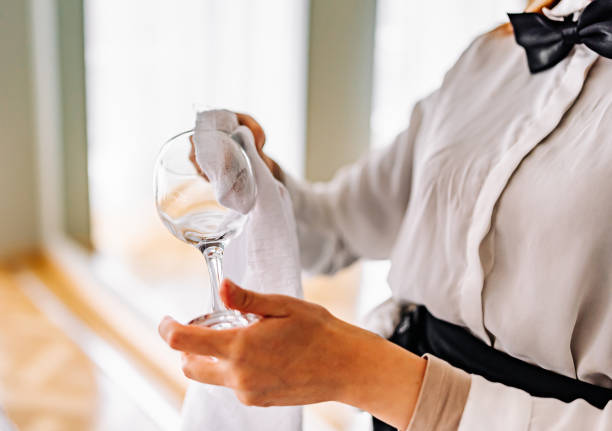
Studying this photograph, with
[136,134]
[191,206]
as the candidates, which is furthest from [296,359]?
[136,134]


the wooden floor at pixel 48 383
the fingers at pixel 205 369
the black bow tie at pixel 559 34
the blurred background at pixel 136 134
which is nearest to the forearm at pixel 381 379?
the fingers at pixel 205 369

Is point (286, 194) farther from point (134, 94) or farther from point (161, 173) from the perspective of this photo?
point (134, 94)

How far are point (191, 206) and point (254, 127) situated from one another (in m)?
0.20

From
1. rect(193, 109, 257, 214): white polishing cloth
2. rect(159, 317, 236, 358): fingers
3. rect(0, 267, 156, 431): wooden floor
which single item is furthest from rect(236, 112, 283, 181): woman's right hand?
rect(0, 267, 156, 431): wooden floor

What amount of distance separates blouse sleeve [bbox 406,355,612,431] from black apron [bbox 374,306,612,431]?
6cm

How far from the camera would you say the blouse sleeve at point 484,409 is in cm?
71

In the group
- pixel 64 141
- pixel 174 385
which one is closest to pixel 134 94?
pixel 64 141

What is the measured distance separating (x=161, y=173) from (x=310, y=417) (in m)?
1.53

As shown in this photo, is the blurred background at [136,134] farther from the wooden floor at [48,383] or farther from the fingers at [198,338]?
the fingers at [198,338]

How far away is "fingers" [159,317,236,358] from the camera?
58 cm

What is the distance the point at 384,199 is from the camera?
3.75 ft

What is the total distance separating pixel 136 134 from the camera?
315cm

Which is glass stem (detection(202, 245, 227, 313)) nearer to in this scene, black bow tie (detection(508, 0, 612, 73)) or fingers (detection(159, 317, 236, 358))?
fingers (detection(159, 317, 236, 358))

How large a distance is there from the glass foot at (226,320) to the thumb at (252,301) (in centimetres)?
4
